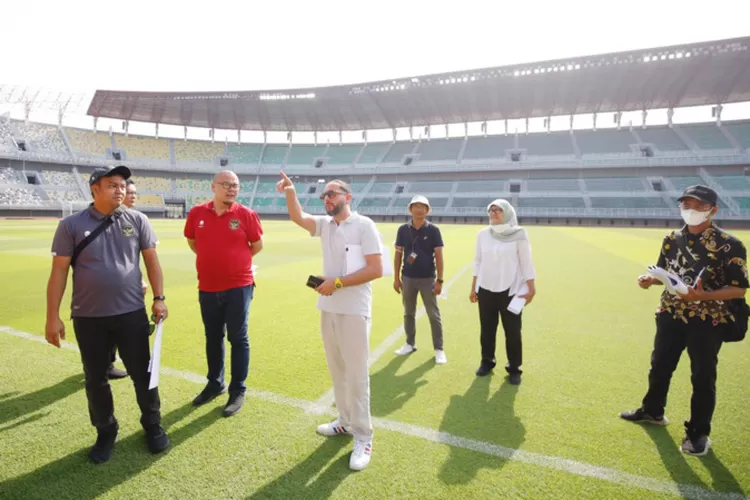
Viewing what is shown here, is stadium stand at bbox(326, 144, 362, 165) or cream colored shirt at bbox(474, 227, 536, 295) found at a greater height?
stadium stand at bbox(326, 144, 362, 165)

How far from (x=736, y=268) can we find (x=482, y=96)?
164 feet

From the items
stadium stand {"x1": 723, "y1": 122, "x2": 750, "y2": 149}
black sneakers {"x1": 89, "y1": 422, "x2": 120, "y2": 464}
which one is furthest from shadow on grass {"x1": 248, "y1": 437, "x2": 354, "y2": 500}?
stadium stand {"x1": 723, "y1": 122, "x2": 750, "y2": 149}

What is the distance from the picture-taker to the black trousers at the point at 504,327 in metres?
4.34

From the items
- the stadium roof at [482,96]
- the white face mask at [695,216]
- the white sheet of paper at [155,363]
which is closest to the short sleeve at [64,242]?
the white sheet of paper at [155,363]

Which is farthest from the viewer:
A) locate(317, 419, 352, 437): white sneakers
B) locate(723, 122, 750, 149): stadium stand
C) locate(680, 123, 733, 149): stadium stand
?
locate(680, 123, 733, 149): stadium stand

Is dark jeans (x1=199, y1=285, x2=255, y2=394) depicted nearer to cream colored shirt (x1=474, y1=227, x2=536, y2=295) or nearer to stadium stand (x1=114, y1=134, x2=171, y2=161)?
cream colored shirt (x1=474, y1=227, x2=536, y2=295)

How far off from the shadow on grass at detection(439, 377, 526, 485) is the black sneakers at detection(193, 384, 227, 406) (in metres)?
2.32

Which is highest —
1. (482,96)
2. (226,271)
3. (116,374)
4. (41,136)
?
(482,96)

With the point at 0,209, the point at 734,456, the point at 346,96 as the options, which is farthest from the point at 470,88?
the point at 0,209

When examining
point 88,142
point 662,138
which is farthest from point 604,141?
point 88,142

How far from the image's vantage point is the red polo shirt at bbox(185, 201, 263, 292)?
366cm

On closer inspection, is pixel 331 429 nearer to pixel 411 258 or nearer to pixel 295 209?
pixel 295 209

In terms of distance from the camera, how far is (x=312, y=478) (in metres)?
2.71

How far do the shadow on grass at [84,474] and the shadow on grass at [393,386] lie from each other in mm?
1744
